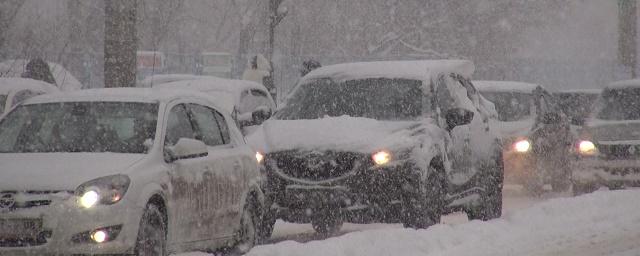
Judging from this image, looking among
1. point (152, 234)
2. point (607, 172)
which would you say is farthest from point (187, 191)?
point (607, 172)

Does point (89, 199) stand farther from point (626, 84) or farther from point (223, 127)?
point (626, 84)

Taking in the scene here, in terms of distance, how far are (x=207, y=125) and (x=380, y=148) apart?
1755 millimetres

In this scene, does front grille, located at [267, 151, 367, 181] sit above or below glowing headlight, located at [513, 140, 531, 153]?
below

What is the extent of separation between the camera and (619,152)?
53.0ft

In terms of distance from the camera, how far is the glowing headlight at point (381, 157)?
1181cm

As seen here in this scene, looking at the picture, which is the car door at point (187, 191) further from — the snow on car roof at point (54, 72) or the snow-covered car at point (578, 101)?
the snow-covered car at point (578, 101)

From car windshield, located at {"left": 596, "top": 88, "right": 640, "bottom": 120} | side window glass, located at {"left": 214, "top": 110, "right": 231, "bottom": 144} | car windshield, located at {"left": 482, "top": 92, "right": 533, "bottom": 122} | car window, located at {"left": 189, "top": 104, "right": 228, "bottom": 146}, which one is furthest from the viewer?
car windshield, located at {"left": 482, "top": 92, "right": 533, "bottom": 122}

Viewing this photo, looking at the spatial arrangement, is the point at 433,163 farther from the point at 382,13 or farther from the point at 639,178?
the point at 382,13

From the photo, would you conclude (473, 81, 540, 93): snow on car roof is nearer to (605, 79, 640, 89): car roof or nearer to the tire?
(605, 79, 640, 89): car roof

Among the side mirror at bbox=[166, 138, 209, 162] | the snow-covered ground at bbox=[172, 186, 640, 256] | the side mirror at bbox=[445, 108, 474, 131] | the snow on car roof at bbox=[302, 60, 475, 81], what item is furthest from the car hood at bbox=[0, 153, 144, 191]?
the snow on car roof at bbox=[302, 60, 475, 81]

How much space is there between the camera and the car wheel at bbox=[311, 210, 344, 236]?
11969 mm

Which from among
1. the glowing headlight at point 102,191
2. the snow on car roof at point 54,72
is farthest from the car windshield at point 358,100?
the snow on car roof at point 54,72

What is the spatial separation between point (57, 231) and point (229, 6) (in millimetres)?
50437

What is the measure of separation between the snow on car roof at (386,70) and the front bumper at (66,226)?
5207 mm
